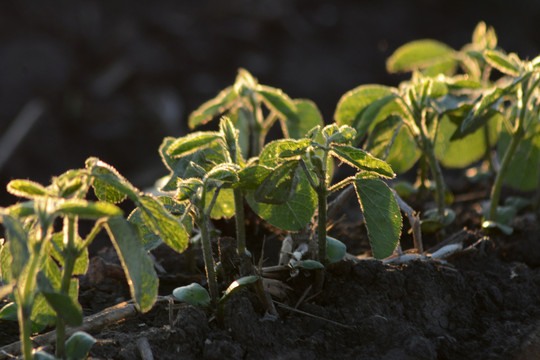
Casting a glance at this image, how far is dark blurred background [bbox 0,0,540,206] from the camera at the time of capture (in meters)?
4.91

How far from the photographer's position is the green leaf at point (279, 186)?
166cm

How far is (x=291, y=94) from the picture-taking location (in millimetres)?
5297

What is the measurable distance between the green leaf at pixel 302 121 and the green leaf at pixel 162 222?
3.32 ft

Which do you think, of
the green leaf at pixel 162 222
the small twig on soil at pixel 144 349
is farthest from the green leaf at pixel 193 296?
the green leaf at pixel 162 222

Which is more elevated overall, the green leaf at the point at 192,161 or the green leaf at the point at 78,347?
the green leaf at the point at 192,161

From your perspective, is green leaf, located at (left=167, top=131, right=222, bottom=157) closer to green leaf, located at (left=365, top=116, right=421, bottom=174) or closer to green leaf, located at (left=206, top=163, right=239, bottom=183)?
green leaf, located at (left=206, top=163, right=239, bottom=183)

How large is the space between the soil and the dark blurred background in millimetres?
12

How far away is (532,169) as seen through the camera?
2.54 metres

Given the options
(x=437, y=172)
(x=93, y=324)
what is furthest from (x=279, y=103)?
(x=93, y=324)

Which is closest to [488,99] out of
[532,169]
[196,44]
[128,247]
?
[532,169]

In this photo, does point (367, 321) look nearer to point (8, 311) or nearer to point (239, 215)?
point (239, 215)

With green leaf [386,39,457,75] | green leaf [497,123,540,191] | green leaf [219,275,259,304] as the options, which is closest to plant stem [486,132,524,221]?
green leaf [497,123,540,191]

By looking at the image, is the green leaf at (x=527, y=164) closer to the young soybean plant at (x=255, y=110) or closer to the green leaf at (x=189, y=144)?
the young soybean plant at (x=255, y=110)

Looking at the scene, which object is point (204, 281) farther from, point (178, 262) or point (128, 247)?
point (128, 247)
